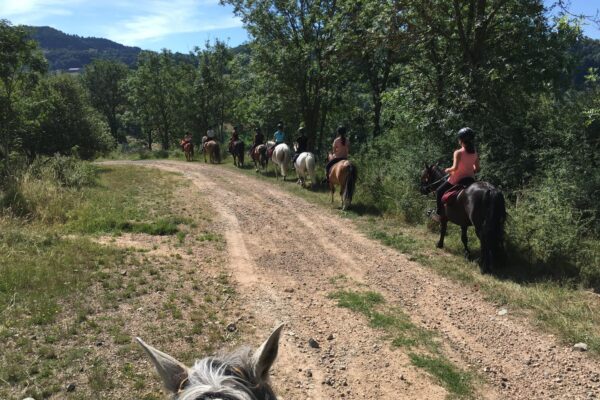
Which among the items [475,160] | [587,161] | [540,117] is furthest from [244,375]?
[540,117]

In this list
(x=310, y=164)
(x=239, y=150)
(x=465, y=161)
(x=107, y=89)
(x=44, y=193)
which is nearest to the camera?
(x=465, y=161)

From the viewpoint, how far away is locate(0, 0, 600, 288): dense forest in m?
7.66

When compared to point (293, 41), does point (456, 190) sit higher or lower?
lower

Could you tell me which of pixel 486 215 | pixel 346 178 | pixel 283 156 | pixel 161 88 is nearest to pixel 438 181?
pixel 486 215

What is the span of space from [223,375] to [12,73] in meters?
15.0

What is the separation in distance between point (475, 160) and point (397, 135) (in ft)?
20.7

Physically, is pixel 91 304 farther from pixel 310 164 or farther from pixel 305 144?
pixel 305 144

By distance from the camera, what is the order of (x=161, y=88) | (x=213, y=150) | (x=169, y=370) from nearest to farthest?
(x=169, y=370), (x=213, y=150), (x=161, y=88)

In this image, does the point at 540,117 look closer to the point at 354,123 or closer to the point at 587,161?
the point at 587,161

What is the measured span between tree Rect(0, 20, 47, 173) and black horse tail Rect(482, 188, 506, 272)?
1338cm

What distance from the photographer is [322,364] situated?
4.70m

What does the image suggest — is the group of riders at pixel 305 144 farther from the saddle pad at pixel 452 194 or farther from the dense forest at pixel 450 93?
the saddle pad at pixel 452 194

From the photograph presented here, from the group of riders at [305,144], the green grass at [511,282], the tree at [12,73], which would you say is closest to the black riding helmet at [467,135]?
the green grass at [511,282]

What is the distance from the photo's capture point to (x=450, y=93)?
1095 centimetres
